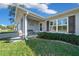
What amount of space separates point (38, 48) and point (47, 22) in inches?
86.0

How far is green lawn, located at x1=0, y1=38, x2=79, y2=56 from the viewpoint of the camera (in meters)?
9.90

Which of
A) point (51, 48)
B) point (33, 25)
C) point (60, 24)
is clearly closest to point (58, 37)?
point (51, 48)

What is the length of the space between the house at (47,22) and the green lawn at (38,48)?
81cm

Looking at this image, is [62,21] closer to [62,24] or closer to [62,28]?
[62,24]

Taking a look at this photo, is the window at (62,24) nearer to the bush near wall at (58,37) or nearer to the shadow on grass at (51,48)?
the bush near wall at (58,37)

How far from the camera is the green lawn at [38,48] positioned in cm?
990

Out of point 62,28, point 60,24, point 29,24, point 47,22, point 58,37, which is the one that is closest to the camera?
point 58,37

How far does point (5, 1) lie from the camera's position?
9.92 meters

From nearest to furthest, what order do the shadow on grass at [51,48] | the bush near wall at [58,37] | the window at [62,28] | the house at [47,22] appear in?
the shadow on grass at [51,48] < the bush near wall at [58,37] < the house at [47,22] < the window at [62,28]

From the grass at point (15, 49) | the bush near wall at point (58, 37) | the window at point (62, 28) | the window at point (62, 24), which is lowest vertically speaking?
the grass at point (15, 49)

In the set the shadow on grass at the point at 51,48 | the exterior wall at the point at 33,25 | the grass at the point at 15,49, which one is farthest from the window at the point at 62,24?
the grass at the point at 15,49

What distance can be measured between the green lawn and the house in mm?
808

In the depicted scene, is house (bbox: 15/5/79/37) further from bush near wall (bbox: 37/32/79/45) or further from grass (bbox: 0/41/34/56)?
grass (bbox: 0/41/34/56)

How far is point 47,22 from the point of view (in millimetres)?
11734
